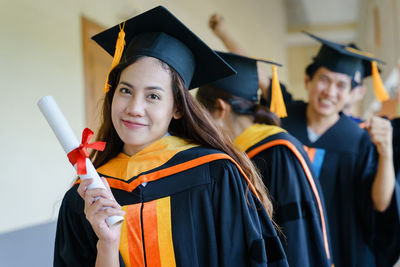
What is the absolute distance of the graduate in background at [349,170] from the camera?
101 inches

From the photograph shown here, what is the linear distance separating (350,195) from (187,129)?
1334 millimetres

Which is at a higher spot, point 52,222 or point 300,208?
point 300,208

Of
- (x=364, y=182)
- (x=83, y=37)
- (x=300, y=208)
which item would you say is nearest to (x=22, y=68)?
(x=83, y=37)

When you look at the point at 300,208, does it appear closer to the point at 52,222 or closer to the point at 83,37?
the point at 52,222

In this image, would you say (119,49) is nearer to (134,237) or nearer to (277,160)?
(134,237)

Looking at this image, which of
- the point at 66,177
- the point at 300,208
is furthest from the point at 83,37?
the point at 300,208

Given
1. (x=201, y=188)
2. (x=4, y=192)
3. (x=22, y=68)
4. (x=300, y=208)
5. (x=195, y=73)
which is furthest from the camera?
(x=22, y=68)

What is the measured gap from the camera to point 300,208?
6.77 feet

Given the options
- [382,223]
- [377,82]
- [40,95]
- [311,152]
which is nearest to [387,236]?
[382,223]

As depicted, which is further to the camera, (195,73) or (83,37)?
Answer: (83,37)

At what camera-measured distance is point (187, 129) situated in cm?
170

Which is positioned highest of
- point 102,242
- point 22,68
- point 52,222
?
point 22,68

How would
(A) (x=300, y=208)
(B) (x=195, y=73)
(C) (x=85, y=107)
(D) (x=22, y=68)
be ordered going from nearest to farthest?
(B) (x=195, y=73), (A) (x=300, y=208), (D) (x=22, y=68), (C) (x=85, y=107)

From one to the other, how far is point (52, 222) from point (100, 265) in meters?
1.58
